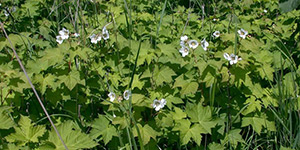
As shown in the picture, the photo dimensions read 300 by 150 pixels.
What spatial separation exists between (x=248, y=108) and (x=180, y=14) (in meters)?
1.65

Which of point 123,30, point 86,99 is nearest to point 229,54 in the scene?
point 86,99

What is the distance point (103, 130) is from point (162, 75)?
21.3 inches

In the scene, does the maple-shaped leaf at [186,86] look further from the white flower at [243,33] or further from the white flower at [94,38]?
the white flower at [94,38]

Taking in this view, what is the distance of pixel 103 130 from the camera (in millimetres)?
1977

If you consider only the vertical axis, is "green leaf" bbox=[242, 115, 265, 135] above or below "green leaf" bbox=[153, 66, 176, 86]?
below

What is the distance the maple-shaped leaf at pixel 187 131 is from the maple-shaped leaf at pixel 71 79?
0.69m

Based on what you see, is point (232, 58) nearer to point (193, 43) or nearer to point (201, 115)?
point (193, 43)

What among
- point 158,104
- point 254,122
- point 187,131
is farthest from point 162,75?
point 254,122

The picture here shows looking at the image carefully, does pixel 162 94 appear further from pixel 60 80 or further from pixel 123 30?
pixel 123 30

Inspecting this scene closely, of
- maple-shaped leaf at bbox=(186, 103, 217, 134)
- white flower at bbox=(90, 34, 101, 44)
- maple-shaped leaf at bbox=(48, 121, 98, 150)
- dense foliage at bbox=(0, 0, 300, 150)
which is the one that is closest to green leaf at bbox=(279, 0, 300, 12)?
dense foliage at bbox=(0, 0, 300, 150)

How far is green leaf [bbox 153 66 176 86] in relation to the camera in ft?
6.92

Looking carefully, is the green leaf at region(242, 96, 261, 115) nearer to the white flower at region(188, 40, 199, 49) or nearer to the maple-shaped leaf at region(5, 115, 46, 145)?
the white flower at region(188, 40, 199, 49)

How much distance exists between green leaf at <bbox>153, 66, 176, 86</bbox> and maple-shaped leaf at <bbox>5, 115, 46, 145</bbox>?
0.79 meters

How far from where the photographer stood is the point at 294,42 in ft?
9.85
